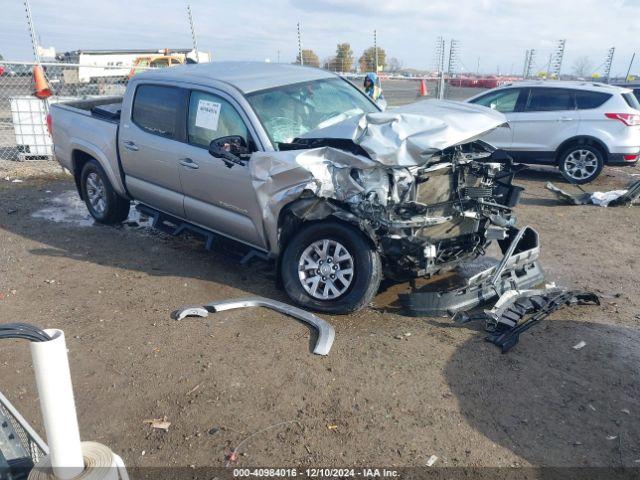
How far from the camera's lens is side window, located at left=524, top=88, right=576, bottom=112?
9531 mm

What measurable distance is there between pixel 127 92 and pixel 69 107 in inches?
58.1

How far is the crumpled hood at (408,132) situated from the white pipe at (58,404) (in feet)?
9.65

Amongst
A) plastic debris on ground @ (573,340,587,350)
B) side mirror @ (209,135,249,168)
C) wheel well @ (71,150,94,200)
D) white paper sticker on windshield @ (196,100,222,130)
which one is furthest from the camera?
wheel well @ (71,150,94,200)

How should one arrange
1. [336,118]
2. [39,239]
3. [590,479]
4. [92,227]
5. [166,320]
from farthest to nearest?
[92,227] → [39,239] → [336,118] → [166,320] → [590,479]

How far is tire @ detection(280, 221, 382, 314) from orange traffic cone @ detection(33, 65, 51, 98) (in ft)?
24.6

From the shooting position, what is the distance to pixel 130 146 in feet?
19.5

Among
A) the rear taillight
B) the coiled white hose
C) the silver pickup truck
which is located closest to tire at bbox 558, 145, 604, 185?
the rear taillight

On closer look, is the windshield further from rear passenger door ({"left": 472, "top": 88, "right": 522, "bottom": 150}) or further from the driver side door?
rear passenger door ({"left": 472, "top": 88, "right": 522, "bottom": 150})

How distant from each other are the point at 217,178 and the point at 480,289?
8.20 feet

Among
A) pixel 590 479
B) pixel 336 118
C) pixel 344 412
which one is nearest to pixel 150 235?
pixel 336 118

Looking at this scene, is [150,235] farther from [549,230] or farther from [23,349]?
[549,230]

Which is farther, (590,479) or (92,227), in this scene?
(92,227)

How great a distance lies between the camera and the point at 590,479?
279 cm

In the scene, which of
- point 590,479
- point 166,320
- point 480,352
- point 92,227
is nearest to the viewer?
point 590,479
